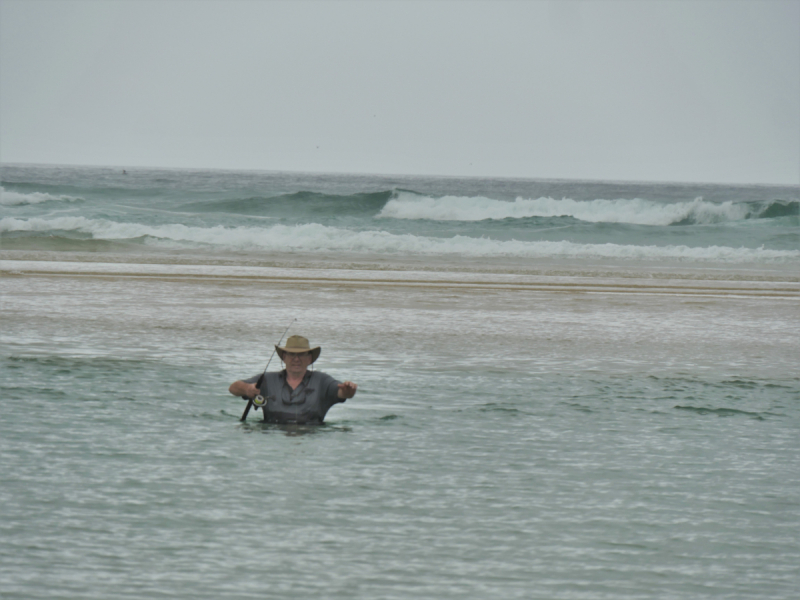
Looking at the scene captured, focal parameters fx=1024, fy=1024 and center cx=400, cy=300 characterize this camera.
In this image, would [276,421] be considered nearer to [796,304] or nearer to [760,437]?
[760,437]

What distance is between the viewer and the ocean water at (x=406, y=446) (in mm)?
5129

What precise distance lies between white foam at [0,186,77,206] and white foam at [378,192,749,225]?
16806 millimetres

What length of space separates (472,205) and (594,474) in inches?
1964

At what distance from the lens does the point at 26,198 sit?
53.9 m

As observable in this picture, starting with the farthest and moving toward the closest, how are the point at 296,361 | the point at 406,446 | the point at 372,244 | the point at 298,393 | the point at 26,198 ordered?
the point at 26,198 < the point at 372,244 < the point at 298,393 < the point at 296,361 < the point at 406,446

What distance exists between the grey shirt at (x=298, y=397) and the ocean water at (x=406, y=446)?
15 centimetres

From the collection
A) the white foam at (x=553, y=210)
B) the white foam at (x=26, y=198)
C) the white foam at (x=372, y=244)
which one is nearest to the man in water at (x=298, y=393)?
the white foam at (x=372, y=244)

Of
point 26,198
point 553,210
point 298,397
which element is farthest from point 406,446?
point 26,198

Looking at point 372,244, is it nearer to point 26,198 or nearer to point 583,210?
point 583,210

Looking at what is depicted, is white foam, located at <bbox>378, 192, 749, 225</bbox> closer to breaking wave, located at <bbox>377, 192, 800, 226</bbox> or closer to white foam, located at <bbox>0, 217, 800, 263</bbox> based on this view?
breaking wave, located at <bbox>377, 192, 800, 226</bbox>

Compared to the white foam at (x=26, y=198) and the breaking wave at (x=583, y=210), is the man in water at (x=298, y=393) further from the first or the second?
the white foam at (x=26, y=198)

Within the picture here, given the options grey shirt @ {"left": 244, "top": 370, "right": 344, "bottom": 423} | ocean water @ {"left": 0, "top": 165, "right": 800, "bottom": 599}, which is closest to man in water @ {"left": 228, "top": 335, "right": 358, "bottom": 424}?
grey shirt @ {"left": 244, "top": 370, "right": 344, "bottom": 423}

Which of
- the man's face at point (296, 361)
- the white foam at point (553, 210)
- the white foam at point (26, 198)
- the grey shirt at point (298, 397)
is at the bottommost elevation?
the grey shirt at point (298, 397)

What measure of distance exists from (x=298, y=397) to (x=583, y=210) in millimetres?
50599
